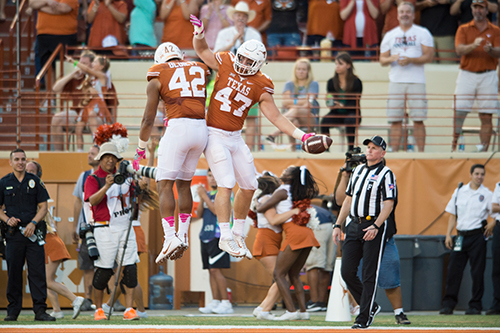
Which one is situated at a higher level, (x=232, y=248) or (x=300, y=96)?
(x=300, y=96)

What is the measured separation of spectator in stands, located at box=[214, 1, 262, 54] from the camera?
12.6 metres

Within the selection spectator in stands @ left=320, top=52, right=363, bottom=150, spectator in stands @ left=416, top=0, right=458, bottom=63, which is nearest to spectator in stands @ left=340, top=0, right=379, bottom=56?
spectator in stands @ left=416, top=0, right=458, bottom=63

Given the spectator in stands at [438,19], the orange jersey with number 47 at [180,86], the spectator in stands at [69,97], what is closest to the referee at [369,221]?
the orange jersey with number 47 at [180,86]

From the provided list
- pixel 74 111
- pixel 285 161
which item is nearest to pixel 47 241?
pixel 74 111

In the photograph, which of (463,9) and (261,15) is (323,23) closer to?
(261,15)

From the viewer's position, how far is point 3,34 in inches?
637

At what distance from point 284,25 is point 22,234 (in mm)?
7502

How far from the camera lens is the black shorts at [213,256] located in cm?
1067

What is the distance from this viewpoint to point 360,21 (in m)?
14.5

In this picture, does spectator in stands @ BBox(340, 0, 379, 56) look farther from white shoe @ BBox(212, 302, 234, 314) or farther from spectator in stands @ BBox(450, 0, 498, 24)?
white shoe @ BBox(212, 302, 234, 314)

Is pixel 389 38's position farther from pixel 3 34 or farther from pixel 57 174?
pixel 3 34

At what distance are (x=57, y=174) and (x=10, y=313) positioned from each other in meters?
3.19

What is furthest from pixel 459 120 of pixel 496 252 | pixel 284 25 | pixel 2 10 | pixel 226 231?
pixel 2 10

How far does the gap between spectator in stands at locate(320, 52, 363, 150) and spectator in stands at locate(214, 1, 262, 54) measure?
5.95 feet
